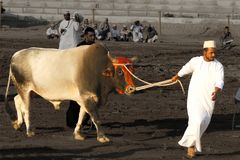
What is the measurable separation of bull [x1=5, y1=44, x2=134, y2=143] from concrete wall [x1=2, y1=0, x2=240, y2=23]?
1460 inches

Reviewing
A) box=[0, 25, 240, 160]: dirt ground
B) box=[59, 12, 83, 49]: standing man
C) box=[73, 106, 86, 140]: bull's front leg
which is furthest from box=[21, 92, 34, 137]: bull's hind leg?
box=[59, 12, 83, 49]: standing man

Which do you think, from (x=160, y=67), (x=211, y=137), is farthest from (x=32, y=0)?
(x=211, y=137)

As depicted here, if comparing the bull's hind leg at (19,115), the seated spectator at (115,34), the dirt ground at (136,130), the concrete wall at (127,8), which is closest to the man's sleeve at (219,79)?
the dirt ground at (136,130)

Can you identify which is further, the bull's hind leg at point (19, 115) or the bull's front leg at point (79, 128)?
the bull's hind leg at point (19, 115)

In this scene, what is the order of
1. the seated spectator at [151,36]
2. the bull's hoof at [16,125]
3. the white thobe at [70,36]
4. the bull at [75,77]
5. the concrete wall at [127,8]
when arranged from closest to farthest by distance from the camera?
1. the bull at [75,77]
2. the bull's hoof at [16,125]
3. the white thobe at [70,36]
4. the seated spectator at [151,36]
5. the concrete wall at [127,8]

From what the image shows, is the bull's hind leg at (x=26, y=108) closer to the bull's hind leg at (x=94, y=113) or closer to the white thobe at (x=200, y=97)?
the bull's hind leg at (x=94, y=113)

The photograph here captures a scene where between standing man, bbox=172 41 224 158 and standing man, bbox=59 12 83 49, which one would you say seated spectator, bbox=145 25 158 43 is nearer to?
standing man, bbox=59 12 83 49

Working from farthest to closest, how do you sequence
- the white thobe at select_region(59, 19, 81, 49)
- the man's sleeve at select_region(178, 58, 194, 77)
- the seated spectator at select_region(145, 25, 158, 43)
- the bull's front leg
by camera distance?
1. the seated spectator at select_region(145, 25, 158, 43)
2. the white thobe at select_region(59, 19, 81, 49)
3. the bull's front leg
4. the man's sleeve at select_region(178, 58, 194, 77)

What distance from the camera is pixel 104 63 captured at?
1530 centimetres

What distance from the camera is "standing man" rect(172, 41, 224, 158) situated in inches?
533

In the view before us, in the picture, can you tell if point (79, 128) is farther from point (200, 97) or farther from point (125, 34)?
point (125, 34)

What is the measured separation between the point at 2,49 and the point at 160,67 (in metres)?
6.65

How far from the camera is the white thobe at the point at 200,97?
13555mm

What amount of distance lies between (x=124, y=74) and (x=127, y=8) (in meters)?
39.8
